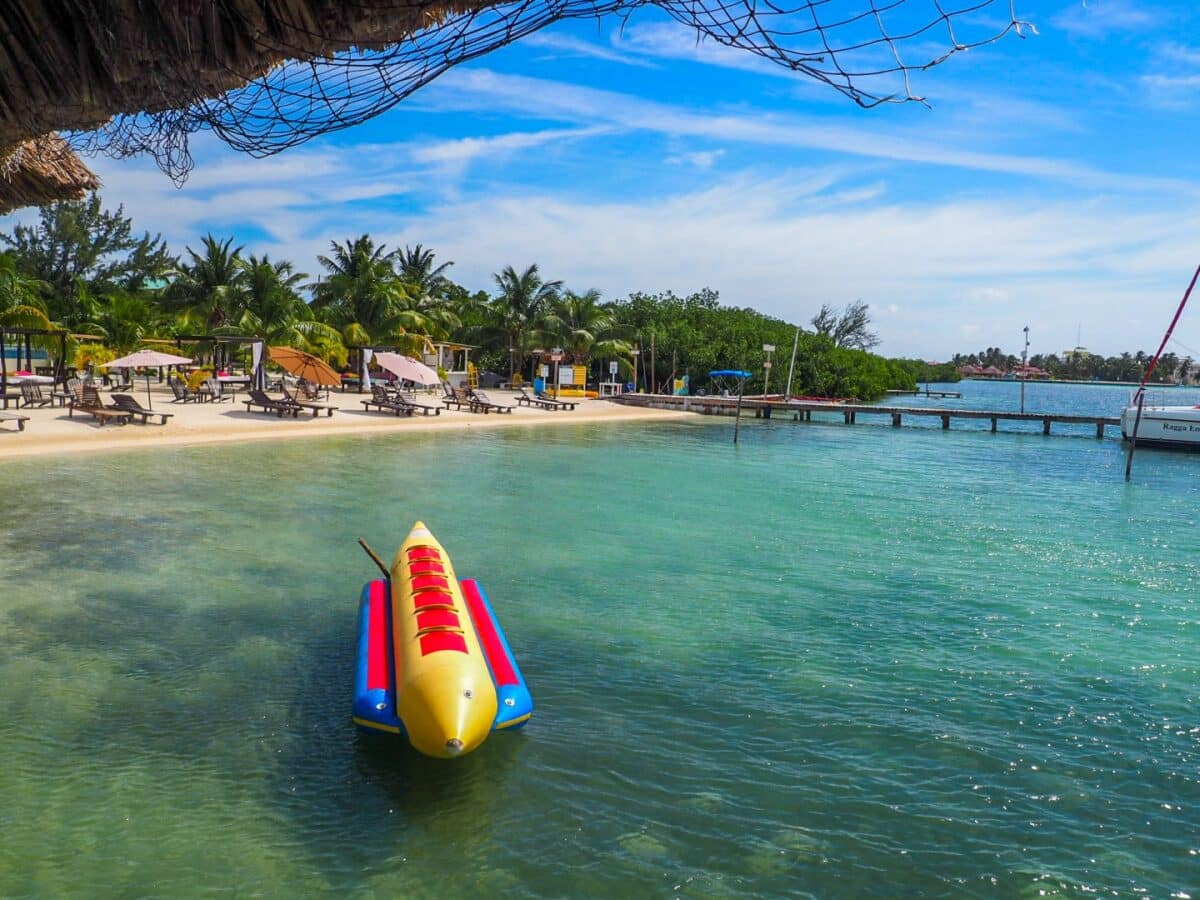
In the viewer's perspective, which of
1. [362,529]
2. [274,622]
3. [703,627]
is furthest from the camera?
[362,529]

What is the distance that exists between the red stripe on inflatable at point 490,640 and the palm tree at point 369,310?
33.0 m

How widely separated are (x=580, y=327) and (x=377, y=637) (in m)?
43.5

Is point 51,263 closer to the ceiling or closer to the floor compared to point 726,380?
closer to the ceiling

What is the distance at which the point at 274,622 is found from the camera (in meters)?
8.88

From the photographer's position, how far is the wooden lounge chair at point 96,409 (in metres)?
23.0

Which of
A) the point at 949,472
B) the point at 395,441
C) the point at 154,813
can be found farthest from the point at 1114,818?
the point at 395,441

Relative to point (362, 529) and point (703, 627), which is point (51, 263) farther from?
point (703, 627)

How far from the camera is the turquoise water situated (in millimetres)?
5152

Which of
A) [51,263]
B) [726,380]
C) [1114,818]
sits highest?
[51,263]

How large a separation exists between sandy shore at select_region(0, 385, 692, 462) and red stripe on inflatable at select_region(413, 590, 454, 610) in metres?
15.5

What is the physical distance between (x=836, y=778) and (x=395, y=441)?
2165 cm

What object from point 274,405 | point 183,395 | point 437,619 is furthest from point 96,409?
point 437,619

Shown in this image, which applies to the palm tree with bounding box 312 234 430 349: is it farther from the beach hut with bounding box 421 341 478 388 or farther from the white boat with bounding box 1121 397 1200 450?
the white boat with bounding box 1121 397 1200 450

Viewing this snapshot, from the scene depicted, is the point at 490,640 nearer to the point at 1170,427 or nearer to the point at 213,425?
the point at 213,425
